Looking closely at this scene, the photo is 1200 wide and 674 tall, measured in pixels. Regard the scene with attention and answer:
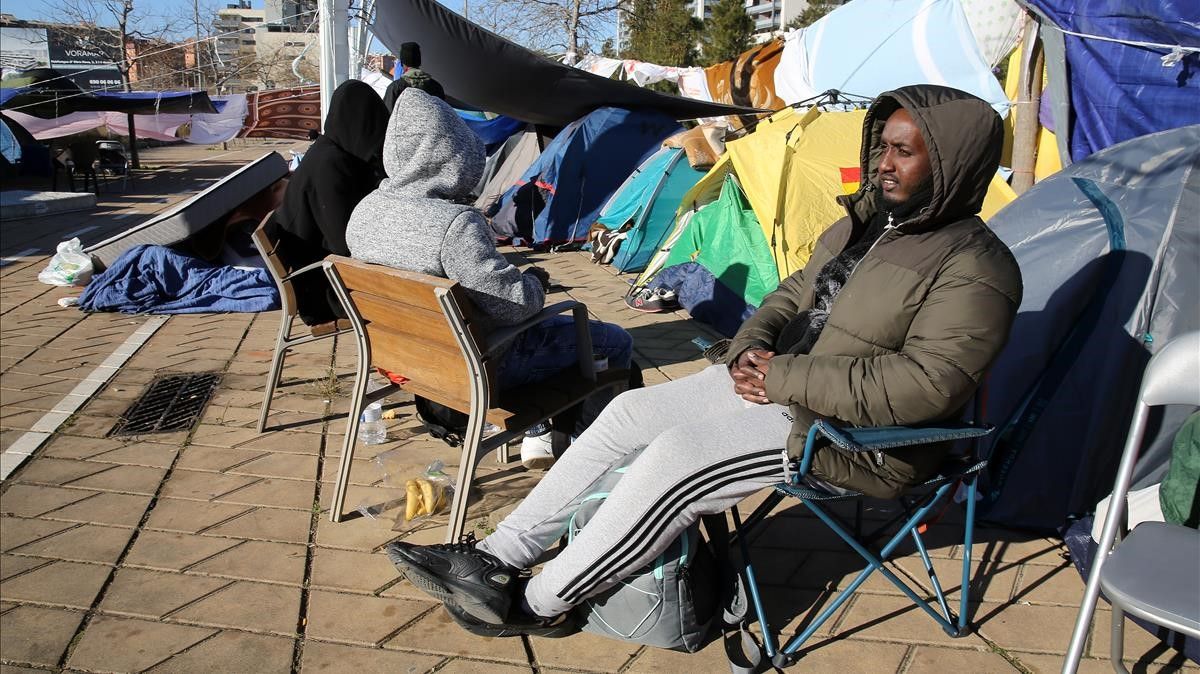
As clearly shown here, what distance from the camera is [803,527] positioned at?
285cm

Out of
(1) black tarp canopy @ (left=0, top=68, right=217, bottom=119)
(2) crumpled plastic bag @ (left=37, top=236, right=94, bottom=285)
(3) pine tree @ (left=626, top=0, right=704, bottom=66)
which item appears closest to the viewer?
(2) crumpled plastic bag @ (left=37, top=236, right=94, bottom=285)

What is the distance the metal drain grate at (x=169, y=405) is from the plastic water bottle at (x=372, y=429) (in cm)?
77

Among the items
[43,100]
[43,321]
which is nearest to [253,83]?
[43,100]

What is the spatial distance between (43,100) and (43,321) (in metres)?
9.89

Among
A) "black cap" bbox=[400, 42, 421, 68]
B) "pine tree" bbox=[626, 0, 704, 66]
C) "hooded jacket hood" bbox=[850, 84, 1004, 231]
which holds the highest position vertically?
"pine tree" bbox=[626, 0, 704, 66]

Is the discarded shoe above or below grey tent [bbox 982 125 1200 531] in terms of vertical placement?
below

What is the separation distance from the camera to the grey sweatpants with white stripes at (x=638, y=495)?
203cm

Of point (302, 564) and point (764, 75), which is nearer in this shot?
point (302, 564)

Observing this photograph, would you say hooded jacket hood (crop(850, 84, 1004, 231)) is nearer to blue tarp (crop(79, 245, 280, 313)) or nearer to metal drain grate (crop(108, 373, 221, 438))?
metal drain grate (crop(108, 373, 221, 438))

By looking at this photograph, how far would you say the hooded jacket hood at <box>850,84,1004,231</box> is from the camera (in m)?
1.90

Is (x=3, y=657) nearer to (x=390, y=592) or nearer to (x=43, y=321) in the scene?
(x=390, y=592)

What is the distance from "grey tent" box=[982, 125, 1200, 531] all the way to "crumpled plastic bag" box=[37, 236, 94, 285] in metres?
5.89

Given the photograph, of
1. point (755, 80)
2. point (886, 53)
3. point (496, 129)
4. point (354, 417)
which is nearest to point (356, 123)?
point (354, 417)

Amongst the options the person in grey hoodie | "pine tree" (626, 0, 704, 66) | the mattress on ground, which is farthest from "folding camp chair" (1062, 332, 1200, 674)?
"pine tree" (626, 0, 704, 66)
